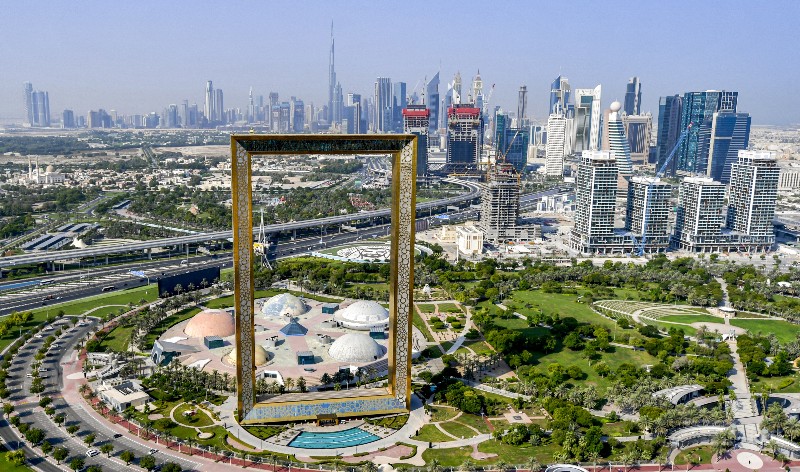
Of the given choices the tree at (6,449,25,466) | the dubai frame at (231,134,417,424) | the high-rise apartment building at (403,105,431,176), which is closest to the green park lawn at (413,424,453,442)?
the dubai frame at (231,134,417,424)

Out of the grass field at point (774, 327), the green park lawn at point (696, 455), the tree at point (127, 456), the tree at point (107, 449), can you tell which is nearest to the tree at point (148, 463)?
the tree at point (127, 456)

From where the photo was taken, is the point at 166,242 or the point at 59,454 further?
the point at 166,242

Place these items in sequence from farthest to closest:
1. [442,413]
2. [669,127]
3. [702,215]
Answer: [669,127] < [702,215] < [442,413]

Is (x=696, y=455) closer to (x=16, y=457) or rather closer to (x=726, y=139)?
(x=16, y=457)

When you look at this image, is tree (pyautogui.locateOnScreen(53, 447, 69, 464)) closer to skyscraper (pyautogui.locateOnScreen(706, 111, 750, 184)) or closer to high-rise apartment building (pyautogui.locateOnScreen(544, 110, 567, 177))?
skyscraper (pyautogui.locateOnScreen(706, 111, 750, 184))

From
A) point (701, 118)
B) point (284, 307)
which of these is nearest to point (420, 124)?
point (701, 118)

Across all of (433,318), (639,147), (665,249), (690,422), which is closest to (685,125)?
(639,147)
